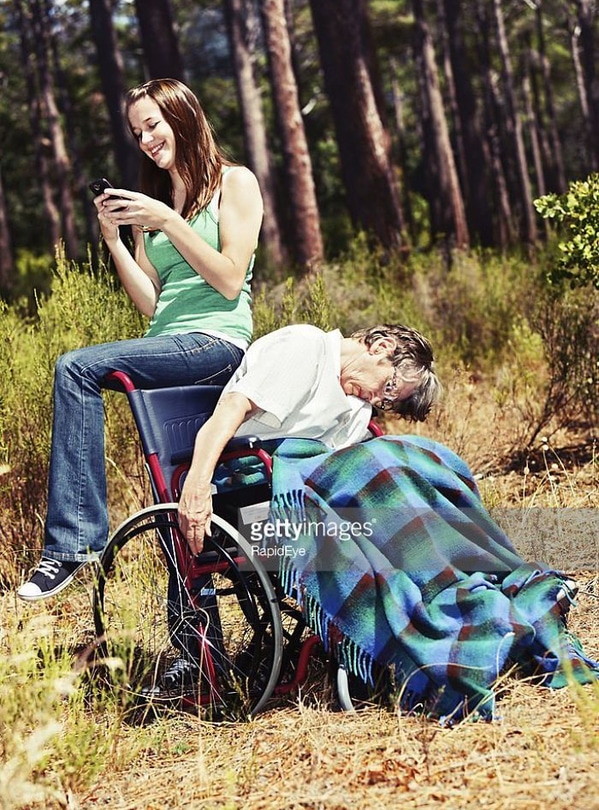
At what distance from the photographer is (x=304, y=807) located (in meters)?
2.66

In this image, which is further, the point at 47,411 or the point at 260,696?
A: the point at 47,411

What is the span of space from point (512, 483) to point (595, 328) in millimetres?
1233

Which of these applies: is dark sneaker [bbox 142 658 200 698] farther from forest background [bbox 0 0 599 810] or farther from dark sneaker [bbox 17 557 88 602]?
dark sneaker [bbox 17 557 88 602]

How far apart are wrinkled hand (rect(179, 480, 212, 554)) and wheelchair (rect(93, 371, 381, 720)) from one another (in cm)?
4

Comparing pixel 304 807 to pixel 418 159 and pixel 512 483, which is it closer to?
pixel 512 483

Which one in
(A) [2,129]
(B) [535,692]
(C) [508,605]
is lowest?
(B) [535,692]

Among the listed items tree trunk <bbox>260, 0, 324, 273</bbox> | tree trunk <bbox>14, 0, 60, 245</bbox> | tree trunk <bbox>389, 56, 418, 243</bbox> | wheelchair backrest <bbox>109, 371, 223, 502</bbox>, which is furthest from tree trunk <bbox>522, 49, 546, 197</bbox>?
wheelchair backrest <bbox>109, 371, 223, 502</bbox>

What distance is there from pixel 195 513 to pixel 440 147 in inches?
627

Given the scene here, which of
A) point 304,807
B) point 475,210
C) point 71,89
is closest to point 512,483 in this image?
point 304,807

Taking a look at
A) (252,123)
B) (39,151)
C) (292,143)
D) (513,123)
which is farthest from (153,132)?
(513,123)

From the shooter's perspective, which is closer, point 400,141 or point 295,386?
point 295,386

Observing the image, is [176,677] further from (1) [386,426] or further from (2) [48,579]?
(1) [386,426]

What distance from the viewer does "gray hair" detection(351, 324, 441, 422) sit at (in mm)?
3449

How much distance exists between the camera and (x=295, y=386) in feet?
10.7
